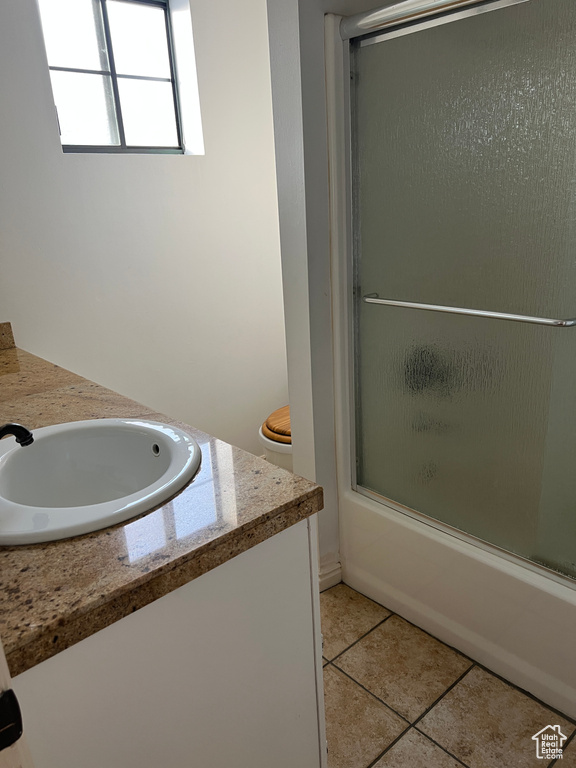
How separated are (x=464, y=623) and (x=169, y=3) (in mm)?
2437

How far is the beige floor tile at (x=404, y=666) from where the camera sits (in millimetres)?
1596

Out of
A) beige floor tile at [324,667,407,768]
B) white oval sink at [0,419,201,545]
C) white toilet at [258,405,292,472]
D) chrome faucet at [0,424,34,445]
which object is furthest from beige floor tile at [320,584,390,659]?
chrome faucet at [0,424,34,445]

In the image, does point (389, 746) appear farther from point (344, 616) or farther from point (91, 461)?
point (91, 461)

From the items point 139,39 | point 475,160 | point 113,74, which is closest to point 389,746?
point 475,160

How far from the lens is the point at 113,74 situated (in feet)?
7.31

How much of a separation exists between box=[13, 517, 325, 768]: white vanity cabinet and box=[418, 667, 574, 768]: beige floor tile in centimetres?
47

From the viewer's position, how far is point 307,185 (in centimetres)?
166

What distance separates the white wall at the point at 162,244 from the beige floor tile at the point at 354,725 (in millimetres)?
1345

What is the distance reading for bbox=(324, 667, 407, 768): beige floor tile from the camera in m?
1.45

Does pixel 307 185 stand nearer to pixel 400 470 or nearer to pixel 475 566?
pixel 400 470

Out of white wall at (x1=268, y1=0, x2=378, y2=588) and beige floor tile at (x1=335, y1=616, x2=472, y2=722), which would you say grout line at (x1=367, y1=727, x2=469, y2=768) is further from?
white wall at (x1=268, y1=0, x2=378, y2=588)

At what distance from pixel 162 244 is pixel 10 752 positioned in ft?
7.01

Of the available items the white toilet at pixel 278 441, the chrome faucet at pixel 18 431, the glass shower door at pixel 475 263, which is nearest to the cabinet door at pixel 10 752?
the chrome faucet at pixel 18 431

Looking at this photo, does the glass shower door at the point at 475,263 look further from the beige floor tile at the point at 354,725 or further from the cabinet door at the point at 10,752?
the cabinet door at the point at 10,752
